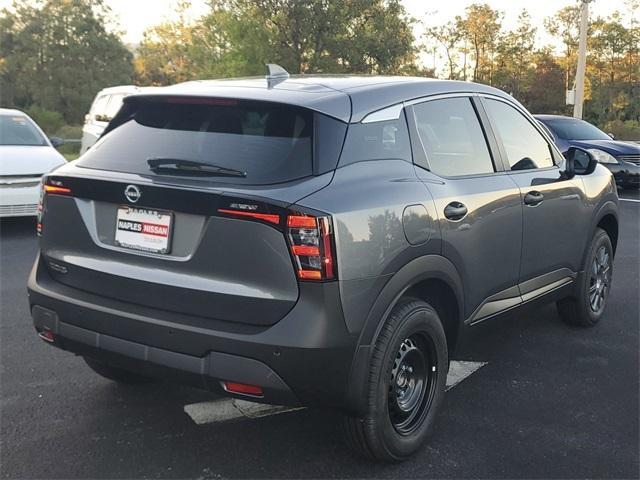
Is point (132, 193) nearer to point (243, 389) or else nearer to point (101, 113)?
point (243, 389)

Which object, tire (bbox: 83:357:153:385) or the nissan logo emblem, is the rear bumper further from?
tire (bbox: 83:357:153:385)

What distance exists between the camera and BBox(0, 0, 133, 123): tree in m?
46.3

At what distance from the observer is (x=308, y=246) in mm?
2514

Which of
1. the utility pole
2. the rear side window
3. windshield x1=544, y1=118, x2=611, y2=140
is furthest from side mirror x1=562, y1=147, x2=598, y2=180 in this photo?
the utility pole

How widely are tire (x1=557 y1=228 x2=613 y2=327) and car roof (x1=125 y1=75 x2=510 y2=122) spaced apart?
76.9 inches

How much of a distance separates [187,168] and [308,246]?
0.67m

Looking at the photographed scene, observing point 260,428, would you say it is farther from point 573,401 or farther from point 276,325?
point 573,401

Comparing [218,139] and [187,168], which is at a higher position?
[218,139]

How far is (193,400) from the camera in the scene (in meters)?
3.67

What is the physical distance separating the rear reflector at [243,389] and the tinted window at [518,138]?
7.15ft

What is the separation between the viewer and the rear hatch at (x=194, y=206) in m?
2.54

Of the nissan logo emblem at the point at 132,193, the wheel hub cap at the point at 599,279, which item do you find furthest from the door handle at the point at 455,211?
the wheel hub cap at the point at 599,279

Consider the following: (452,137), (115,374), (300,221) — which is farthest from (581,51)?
(300,221)

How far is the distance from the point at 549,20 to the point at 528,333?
43.3m
